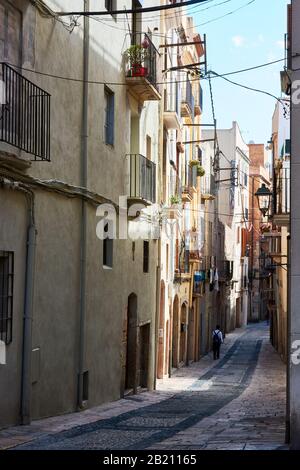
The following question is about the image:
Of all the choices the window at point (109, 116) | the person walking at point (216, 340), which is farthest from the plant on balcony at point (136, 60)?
the person walking at point (216, 340)

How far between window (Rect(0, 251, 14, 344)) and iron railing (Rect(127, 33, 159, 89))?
9264 millimetres

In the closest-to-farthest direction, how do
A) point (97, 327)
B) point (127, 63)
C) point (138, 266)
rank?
point (97, 327) → point (127, 63) → point (138, 266)

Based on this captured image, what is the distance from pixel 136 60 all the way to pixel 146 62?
33.8 inches

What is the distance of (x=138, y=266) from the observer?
22750 millimetres

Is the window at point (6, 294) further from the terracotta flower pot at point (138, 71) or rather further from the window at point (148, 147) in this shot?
the window at point (148, 147)

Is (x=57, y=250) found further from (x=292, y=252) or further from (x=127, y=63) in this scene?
(x=127, y=63)

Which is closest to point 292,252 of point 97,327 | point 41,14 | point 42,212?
point 42,212

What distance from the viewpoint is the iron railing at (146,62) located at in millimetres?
20484

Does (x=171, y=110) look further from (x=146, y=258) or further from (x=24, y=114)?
(x=24, y=114)

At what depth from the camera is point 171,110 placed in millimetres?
28266

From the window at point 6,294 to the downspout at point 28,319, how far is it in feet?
1.56

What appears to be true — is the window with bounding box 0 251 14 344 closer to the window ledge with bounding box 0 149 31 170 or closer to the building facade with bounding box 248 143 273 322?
the window ledge with bounding box 0 149 31 170

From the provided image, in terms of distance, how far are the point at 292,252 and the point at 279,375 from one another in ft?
69.0

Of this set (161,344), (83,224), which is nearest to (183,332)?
(161,344)
